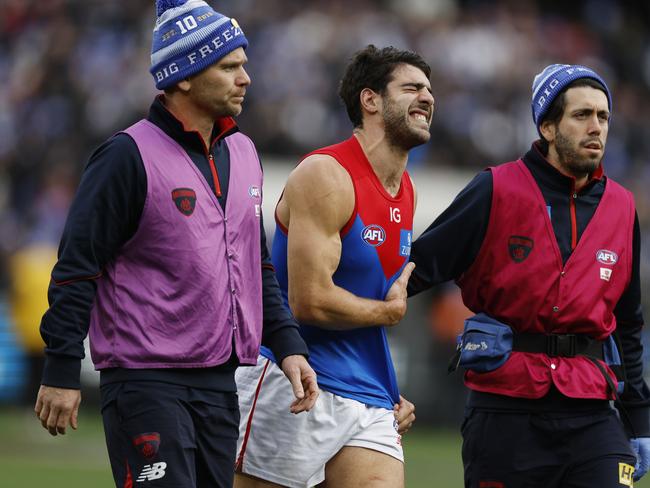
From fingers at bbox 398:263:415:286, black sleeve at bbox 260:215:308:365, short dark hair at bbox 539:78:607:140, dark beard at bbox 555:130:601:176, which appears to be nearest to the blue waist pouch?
fingers at bbox 398:263:415:286

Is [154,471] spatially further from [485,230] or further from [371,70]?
[371,70]

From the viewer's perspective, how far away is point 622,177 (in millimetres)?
20719

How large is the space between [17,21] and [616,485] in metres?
16.4

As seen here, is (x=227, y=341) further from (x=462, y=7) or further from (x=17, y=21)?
(x=462, y=7)

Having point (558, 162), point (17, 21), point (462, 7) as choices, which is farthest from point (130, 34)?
point (558, 162)

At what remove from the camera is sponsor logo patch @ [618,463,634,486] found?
6.55m

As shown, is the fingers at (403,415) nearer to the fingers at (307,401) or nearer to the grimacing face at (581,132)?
the fingers at (307,401)

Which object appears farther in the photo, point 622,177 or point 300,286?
point 622,177

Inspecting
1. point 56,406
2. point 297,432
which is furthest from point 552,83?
point 56,406

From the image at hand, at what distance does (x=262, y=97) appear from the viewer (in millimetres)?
19188

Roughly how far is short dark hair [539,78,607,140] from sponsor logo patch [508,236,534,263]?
65 cm

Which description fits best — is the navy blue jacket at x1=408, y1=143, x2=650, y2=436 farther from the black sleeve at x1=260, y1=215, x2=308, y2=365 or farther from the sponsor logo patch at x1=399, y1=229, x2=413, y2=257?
the black sleeve at x1=260, y1=215, x2=308, y2=365

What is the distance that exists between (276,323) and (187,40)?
1273 millimetres

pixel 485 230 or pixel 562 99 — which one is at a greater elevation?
pixel 562 99
